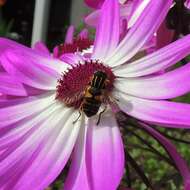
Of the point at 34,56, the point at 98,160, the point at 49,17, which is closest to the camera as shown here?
the point at 98,160

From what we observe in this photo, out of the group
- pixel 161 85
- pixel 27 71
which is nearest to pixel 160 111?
pixel 161 85

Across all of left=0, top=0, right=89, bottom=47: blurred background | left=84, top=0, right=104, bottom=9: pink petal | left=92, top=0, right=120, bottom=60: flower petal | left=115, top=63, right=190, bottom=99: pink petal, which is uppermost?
left=84, top=0, right=104, bottom=9: pink petal

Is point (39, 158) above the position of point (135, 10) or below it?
below

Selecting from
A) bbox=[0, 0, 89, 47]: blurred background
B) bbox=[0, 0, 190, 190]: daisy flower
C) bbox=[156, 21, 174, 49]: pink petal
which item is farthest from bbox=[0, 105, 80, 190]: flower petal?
bbox=[0, 0, 89, 47]: blurred background

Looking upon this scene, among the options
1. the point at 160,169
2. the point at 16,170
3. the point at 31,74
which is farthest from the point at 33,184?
the point at 160,169

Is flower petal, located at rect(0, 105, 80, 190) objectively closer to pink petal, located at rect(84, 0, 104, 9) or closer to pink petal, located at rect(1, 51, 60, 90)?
pink petal, located at rect(1, 51, 60, 90)

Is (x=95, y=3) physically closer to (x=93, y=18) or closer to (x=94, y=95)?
(x=93, y=18)

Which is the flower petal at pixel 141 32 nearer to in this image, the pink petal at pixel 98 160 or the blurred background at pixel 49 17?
the pink petal at pixel 98 160
